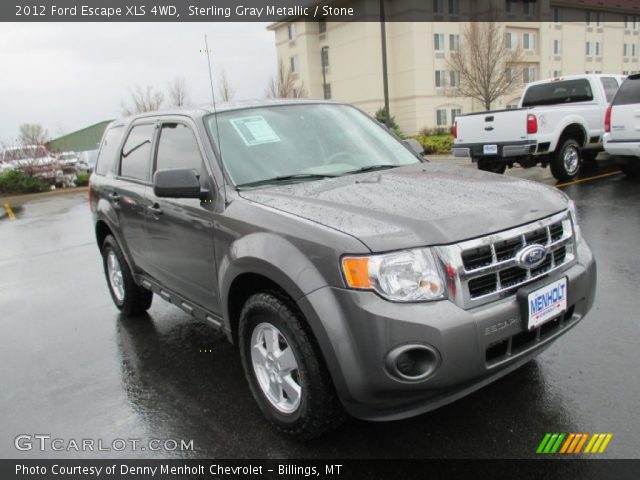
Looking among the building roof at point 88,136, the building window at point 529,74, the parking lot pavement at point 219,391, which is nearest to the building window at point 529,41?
the building window at point 529,74

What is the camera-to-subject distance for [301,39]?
156ft

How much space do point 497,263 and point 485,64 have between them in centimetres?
3441

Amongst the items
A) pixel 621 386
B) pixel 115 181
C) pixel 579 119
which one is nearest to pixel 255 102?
pixel 115 181

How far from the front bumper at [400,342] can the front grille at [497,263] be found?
0.06 meters

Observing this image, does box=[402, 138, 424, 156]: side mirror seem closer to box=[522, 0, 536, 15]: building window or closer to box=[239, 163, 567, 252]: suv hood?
box=[239, 163, 567, 252]: suv hood

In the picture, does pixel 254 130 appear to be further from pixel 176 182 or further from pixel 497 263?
pixel 497 263

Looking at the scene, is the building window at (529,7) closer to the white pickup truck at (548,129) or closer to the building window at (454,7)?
the building window at (454,7)

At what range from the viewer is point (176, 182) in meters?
3.17

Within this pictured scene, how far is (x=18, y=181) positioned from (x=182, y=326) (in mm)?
19228

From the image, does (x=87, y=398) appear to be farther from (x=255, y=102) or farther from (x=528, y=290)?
(x=528, y=290)

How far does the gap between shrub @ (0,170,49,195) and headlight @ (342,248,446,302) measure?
21.8m

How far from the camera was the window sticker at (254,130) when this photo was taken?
3.55 metres

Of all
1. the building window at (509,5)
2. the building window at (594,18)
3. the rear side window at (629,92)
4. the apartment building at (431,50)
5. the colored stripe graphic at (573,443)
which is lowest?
the colored stripe graphic at (573,443)

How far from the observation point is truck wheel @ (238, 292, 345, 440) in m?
2.57
